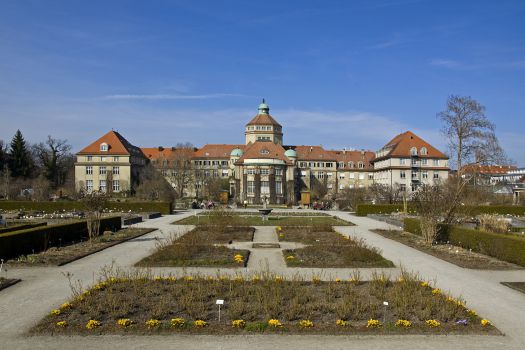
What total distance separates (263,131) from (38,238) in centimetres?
7383

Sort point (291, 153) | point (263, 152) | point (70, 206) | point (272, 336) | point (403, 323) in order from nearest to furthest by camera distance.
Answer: point (272, 336)
point (403, 323)
point (70, 206)
point (263, 152)
point (291, 153)

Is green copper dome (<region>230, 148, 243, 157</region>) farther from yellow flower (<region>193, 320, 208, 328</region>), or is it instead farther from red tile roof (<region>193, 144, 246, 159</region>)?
yellow flower (<region>193, 320, 208, 328</region>)

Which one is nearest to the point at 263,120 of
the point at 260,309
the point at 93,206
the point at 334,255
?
the point at 93,206

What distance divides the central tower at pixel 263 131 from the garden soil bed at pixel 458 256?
6702 centimetres

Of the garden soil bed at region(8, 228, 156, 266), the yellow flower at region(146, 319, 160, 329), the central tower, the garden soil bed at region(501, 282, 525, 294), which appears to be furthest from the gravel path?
the central tower

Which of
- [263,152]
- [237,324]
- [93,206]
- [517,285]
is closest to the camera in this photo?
[237,324]

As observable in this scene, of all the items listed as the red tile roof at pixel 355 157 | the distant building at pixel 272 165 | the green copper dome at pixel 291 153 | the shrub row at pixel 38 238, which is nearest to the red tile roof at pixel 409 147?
the distant building at pixel 272 165

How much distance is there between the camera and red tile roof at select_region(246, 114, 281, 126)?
93.1 m

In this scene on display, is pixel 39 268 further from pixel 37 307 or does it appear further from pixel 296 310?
pixel 296 310

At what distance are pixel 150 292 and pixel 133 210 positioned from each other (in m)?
37.0

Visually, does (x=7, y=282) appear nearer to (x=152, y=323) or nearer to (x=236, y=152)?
(x=152, y=323)

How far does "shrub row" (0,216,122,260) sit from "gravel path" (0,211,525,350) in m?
2.56

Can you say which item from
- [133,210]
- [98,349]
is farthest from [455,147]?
[98,349]

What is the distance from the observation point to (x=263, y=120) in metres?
Result: 93.7
